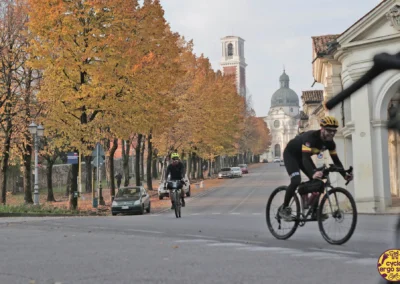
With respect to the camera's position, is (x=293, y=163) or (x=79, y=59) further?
(x=79, y=59)

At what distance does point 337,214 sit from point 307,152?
93 centimetres

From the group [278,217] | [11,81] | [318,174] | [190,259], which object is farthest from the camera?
[11,81]

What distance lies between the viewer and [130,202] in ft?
91.5

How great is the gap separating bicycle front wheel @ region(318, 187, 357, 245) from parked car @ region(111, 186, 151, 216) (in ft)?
66.6

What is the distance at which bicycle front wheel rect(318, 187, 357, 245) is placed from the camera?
7742 millimetres

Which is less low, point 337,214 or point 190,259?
point 337,214

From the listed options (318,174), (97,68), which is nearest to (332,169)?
(318,174)

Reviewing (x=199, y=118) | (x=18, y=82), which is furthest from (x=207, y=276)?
(x=199, y=118)

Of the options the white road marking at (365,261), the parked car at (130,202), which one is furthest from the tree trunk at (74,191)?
the white road marking at (365,261)

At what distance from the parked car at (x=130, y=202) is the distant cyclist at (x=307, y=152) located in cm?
1956

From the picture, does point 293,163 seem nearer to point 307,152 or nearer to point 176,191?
point 307,152

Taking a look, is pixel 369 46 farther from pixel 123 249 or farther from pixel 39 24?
pixel 123 249

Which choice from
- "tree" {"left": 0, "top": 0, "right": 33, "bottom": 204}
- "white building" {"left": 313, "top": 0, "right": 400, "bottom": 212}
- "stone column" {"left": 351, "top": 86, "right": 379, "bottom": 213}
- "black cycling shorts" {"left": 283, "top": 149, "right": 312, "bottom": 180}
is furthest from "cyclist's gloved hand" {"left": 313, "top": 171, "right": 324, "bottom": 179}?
"tree" {"left": 0, "top": 0, "right": 33, "bottom": 204}

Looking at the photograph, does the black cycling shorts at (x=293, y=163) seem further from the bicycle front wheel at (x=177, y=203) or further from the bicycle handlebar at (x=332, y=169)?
the bicycle front wheel at (x=177, y=203)
